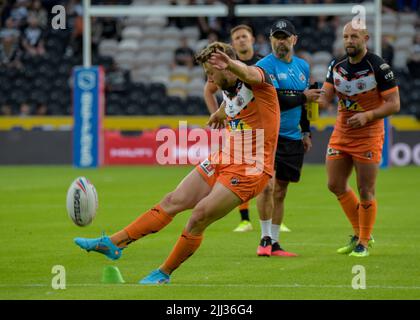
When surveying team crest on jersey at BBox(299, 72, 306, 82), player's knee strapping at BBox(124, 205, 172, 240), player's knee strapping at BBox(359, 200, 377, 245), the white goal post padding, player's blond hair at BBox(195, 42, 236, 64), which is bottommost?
player's knee strapping at BBox(359, 200, 377, 245)

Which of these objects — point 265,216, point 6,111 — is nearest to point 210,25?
point 6,111

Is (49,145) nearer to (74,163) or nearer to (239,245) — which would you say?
(74,163)

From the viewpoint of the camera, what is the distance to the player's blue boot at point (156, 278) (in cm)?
870

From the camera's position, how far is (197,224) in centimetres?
869

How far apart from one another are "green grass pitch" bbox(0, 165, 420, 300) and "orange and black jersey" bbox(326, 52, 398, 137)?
56.9 inches

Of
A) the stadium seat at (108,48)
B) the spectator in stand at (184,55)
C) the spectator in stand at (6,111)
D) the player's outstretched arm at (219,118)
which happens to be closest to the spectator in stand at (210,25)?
the spectator in stand at (184,55)

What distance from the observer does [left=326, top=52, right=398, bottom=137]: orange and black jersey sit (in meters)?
10.8

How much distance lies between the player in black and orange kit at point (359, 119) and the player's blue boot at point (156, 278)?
9.43 feet

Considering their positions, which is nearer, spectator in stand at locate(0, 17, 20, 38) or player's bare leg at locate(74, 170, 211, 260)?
player's bare leg at locate(74, 170, 211, 260)

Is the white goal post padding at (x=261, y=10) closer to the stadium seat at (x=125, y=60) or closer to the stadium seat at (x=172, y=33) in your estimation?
the stadium seat at (x=125, y=60)

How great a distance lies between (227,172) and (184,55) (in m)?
22.8

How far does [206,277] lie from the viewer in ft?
30.2

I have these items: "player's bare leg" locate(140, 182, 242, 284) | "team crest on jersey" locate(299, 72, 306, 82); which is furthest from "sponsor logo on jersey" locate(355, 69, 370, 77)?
"player's bare leg" locate(140, 182, 242, 284)

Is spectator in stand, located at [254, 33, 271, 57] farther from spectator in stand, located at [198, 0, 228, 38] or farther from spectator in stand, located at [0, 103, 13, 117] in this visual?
spectator in stand, located at [0, 103, 13, 117]
